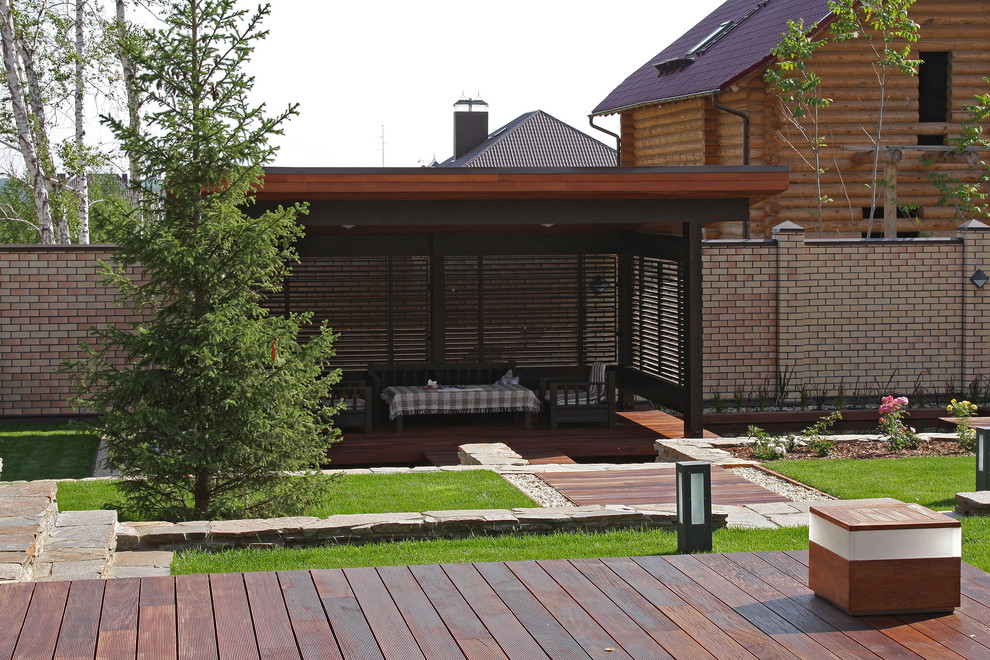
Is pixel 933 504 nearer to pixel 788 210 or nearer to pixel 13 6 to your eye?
pixel 788 210

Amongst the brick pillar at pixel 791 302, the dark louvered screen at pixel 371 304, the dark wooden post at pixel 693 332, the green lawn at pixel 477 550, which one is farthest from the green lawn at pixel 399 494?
the brick pillar at pixel 791 302

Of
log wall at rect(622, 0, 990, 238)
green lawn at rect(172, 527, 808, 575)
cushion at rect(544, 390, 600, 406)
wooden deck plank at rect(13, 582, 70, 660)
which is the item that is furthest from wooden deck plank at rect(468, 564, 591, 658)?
log wall at rect(622, 0, 990, 238)

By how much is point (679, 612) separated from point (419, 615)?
1024 millimetres

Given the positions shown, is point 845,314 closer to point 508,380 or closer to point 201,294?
point 508,380

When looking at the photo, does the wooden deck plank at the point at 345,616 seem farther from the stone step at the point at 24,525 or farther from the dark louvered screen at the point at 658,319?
the dark louvered screen at the point at 658,319

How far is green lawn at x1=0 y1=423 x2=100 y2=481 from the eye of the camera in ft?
32.6

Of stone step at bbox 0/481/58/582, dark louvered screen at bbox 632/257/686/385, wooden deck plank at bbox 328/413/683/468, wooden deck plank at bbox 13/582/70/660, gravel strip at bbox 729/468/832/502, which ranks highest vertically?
dark louvered screen at bbox 632/257/686/385

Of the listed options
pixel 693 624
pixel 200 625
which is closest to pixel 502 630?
pixel 693 624

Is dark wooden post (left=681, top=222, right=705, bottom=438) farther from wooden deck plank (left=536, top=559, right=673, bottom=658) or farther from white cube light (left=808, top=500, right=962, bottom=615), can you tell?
white cube light (left=808, top=500, right=962, bottom=615)

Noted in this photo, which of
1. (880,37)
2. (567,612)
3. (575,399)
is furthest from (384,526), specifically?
(880,37)

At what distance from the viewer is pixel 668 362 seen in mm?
13219

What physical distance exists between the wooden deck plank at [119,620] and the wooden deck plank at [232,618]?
0.31 metres

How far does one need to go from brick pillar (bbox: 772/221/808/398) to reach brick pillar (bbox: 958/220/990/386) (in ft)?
6.89

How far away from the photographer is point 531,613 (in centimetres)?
446
